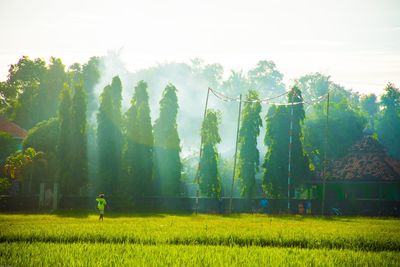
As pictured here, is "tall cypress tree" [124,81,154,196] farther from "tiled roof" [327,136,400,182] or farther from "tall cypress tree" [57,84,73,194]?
"tiled roof" [327,136,400,182]

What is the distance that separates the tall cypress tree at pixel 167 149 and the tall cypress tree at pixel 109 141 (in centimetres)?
408

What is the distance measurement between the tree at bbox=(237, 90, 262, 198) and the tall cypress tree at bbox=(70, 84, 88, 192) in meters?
15.8

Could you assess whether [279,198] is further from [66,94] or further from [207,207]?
[66,94]

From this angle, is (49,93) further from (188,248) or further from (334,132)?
A: (188,248)

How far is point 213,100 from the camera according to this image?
367 feet

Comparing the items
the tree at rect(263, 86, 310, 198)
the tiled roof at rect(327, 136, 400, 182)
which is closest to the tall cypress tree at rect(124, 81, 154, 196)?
the tree at rect(263, 86, 310, 198)

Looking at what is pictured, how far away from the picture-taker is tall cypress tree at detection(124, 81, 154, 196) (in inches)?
1710

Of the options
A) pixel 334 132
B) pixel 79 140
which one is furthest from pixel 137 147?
pixel 334 132

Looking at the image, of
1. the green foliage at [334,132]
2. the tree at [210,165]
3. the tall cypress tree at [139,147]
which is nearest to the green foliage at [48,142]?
the tall cypress tree at [139,147]

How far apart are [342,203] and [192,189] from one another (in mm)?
24888

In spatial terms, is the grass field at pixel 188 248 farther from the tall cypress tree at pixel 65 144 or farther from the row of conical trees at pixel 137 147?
the row of conical trees at pixel 137 147

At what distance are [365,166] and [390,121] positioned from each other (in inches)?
1289

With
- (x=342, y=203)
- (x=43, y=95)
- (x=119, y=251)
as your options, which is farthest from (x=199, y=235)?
(x=43, y=95)

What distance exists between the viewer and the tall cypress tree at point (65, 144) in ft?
136
